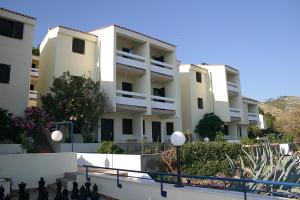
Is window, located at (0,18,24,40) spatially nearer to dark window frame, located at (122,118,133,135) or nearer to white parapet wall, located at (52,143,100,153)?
white parapet wall, located at (52,143,100,153)

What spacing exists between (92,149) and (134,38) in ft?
35.4

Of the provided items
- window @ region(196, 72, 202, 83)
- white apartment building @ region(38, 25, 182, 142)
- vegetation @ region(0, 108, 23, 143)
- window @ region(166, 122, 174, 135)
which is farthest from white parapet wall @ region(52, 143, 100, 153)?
window @ region(196, 72, 202, 83)

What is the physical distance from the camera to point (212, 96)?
120 feet

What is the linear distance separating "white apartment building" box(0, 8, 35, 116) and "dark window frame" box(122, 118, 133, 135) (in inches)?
340

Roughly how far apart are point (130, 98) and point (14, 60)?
362 inches

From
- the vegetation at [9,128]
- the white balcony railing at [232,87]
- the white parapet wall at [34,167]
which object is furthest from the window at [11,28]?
the white balcony railing at [232,87]

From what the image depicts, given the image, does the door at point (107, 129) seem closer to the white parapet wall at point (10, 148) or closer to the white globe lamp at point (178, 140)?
the white parapet wall at point (10, 148)

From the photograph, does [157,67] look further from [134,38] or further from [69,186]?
[69,186]

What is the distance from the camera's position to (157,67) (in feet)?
90.3

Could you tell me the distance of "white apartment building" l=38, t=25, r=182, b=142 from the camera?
76.8 feet

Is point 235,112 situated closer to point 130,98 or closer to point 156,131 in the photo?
point 156,131

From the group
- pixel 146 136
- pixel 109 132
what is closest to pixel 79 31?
pixel 109 132

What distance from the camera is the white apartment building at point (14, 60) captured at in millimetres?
19828

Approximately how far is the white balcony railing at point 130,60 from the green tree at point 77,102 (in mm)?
3447
